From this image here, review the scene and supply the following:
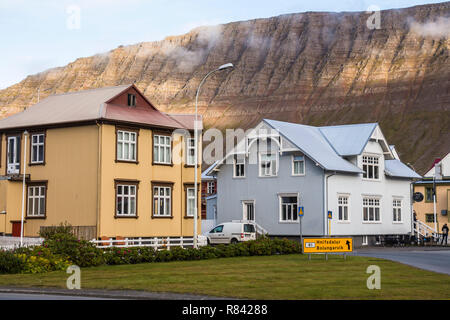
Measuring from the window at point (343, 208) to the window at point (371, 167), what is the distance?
3.43 meters

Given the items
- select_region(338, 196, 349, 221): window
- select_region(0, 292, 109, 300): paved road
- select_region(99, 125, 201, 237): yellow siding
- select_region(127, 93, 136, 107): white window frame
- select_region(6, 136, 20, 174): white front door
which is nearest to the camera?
select_region(0, 292, 109, 300): paved road

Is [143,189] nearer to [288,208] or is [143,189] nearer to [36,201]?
[36,201]

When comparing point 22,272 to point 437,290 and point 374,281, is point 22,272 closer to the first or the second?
point 374,281

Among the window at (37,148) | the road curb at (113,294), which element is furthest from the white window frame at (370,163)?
the road curb at (113,294)

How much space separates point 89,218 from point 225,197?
59.0ft

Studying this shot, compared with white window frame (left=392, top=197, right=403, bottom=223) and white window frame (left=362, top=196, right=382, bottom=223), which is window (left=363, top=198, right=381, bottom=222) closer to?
white window frame (left=362, top=196, right=382, bottom=223)

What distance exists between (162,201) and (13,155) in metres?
9.93

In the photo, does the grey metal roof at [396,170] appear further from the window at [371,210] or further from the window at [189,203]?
the window at [189,203]

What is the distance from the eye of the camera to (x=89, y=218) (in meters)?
40.2

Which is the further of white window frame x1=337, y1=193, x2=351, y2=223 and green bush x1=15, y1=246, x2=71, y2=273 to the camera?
white window frame x1=337, y1=193, x2=351, y2=223

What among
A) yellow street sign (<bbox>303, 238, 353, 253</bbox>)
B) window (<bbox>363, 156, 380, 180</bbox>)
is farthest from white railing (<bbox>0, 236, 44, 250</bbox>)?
window (<bbox>363, 156, 380, 180</bbox>)

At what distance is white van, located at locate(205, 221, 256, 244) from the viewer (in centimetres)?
4845

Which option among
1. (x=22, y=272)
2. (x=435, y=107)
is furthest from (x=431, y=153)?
(x=22, y=272)

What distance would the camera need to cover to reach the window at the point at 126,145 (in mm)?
41500
